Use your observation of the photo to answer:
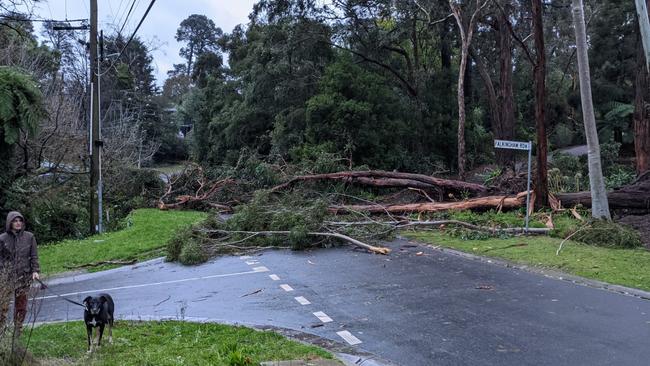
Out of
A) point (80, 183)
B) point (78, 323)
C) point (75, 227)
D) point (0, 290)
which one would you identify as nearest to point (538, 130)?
point (78, 323)

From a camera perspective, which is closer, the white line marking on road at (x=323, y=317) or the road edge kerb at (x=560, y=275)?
the white line marking on road at (x=323, y=317)

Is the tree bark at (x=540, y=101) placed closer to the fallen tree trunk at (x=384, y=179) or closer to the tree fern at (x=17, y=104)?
the fallen tree trunk at (x=384, y=179)

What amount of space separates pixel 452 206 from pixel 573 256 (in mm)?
6474

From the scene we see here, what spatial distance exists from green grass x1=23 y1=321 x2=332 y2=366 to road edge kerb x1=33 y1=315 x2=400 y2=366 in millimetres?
211

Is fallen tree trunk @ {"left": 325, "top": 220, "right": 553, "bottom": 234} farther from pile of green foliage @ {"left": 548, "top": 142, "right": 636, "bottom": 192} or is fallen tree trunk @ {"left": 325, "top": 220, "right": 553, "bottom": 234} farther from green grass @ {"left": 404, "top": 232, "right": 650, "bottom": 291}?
pile of green foliage @ {"left": 548, "top": 142, "right": 636, "bottom": 192}

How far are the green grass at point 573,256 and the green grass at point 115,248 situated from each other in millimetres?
7540

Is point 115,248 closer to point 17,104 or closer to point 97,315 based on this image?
point 17,104

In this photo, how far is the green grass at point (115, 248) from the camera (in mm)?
13828

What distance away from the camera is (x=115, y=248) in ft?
49.5

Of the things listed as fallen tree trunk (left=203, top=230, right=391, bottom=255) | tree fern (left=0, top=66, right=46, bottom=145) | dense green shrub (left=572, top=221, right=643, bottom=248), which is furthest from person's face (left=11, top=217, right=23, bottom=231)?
dense green shrub (left=572, top=221, right=643, bottom=248)

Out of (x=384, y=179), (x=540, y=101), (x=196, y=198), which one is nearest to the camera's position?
(x=540, y=101)

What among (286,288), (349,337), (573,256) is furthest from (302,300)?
(573,256)

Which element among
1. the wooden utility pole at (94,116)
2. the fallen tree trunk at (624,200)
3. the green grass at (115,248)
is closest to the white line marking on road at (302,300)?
the green grass at (115,248)

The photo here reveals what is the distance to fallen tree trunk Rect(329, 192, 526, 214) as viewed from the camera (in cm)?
1655
